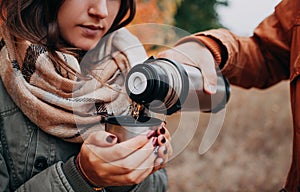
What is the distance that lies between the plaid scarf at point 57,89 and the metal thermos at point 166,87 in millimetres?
119

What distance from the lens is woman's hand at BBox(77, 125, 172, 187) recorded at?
3.63ft

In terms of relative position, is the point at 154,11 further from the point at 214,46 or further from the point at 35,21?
the point at 35,21

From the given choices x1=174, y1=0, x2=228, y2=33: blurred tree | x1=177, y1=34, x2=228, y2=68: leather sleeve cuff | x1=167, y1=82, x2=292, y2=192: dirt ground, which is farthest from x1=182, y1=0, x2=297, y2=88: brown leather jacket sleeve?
x1=174, y1=0, x2=228, y2=33: blurred tree

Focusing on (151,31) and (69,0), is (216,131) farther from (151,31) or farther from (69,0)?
(69,0)

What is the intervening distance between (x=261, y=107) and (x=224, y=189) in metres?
2.39

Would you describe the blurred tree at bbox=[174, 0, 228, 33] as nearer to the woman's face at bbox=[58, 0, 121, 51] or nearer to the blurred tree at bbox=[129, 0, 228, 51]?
the blurred tree at bbox=[129, 0, 228, 51]

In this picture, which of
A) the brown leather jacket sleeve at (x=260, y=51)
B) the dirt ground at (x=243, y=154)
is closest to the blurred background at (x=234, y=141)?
the dirt ground at (x=243, y=154)

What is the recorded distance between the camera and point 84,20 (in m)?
1.37

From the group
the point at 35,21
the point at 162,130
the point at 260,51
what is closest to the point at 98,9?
the point at 35,21

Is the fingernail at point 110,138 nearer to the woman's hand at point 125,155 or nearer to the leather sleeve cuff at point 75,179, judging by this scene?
the woman's hand at point 125,155

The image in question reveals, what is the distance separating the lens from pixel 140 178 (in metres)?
1.17

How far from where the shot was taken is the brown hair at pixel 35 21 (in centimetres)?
136

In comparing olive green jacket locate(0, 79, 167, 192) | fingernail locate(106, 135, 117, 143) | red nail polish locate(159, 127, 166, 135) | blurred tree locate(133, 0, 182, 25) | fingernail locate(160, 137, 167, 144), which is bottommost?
blurred tree locate(133, 0, 182, 25)

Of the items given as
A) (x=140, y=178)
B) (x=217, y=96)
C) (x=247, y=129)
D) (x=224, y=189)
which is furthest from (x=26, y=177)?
(x=247, y=129)
